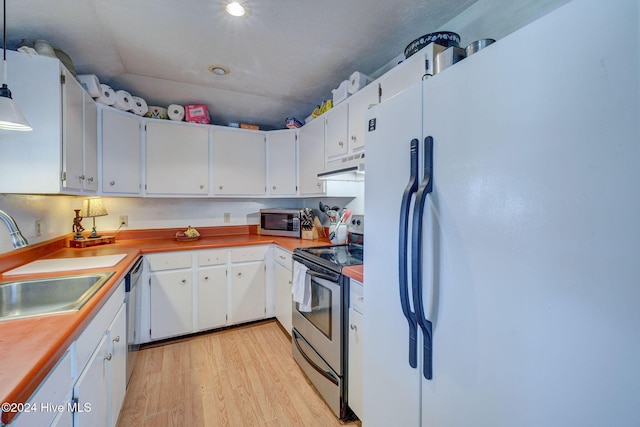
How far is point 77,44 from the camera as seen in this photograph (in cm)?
181

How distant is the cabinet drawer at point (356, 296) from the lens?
4.64ft

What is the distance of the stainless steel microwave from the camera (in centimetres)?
290

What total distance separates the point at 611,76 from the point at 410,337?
0.86m

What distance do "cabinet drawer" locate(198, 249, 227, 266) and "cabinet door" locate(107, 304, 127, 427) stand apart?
0.88 meters

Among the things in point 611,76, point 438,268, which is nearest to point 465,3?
point 611,76

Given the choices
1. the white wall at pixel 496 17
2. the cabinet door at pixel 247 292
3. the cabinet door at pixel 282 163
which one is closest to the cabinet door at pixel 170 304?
the cabinet door at pixel 247 292

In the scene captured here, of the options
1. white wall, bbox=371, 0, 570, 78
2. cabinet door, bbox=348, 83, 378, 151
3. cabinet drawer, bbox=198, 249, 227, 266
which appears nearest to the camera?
white wall, bbox=371, 0, 570, 78

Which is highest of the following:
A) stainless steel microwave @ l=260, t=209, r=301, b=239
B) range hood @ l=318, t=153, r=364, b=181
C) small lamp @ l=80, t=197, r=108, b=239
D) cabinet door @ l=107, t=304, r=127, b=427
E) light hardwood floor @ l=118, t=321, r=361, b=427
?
range hood @ l=318, t=153, r=364, b=181

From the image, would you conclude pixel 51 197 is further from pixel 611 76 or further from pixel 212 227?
pixel 611 76

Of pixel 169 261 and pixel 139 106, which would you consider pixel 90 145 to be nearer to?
pixel 139 106

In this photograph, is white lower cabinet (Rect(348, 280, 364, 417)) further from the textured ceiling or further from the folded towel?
the textured ceiling

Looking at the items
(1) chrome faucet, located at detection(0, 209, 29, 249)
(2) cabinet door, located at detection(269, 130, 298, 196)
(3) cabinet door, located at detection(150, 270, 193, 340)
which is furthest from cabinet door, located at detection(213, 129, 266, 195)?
(1) chrome faucet, located at detection(0, 209, 29, 249)

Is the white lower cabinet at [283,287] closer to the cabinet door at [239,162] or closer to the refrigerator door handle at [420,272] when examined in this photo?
the cabinet door at [239,162]

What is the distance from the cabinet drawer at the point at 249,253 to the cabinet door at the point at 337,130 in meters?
1.20
